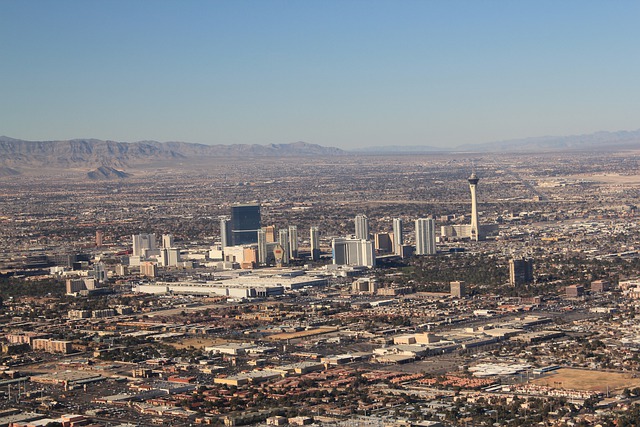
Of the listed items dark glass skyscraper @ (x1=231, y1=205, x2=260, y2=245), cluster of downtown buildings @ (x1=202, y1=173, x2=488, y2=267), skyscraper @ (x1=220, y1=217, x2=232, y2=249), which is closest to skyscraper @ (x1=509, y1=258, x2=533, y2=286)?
cluster of downtown buildings @ (x1=202, y1=173, x2=488, y2=267)

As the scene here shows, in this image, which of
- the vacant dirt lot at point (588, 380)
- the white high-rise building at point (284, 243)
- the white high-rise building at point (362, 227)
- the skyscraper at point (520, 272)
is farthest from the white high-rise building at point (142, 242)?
the vacant dirt lot at point (588, 380)

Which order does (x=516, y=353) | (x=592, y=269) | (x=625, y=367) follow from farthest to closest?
(x=592, y=269) → (x=516, y=353) → (x=625, y=367)

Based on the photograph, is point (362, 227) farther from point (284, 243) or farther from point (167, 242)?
point (167, 242)

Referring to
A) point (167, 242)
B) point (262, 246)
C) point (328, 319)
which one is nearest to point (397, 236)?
point (262, 246)

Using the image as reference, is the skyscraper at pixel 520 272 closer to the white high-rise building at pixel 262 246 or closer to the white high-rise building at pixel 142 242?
the white high-rise building at pixel 262 246

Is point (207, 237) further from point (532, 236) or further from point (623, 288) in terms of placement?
point (623, 288)

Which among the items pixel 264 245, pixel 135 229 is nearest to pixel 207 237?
pixel 135 229

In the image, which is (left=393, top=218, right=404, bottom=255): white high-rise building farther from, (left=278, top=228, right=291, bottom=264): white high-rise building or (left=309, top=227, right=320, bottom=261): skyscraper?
(left=278, top=228, right=291, bottom=264): white high-rise building
